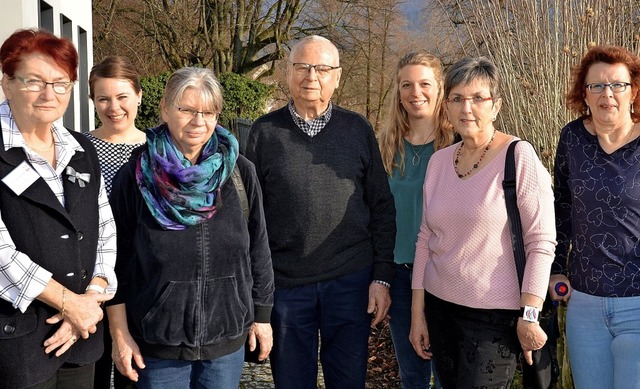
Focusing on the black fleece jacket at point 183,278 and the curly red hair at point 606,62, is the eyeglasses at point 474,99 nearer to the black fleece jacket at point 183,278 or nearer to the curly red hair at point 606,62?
the curly red hair at point 606,62

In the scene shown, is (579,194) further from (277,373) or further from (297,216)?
(277,373)

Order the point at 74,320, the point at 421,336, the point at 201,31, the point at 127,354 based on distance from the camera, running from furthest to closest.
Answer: the point at 201,31, the point at 421,336, the point at 127,354, the point at 74,320

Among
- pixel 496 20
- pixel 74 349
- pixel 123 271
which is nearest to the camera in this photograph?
pixel 74 349

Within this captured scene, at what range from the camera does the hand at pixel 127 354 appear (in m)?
2.88

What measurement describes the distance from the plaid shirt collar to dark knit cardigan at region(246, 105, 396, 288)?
0.02 metres

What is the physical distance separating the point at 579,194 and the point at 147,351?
194 centimetres

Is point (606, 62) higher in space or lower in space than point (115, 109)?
higher

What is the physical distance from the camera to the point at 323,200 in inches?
140

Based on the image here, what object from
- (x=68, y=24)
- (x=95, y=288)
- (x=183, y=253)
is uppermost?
(x=68, y=24)

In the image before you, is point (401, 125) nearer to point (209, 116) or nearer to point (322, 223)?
point (322, 223)

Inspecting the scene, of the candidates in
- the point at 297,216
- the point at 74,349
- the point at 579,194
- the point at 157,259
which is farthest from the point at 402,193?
the point at 74,349

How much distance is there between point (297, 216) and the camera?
353 centimetres

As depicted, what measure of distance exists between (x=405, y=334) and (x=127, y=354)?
1.60 meters

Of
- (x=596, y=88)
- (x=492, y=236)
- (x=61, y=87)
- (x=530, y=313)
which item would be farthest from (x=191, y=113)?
(x=596, y=88)
